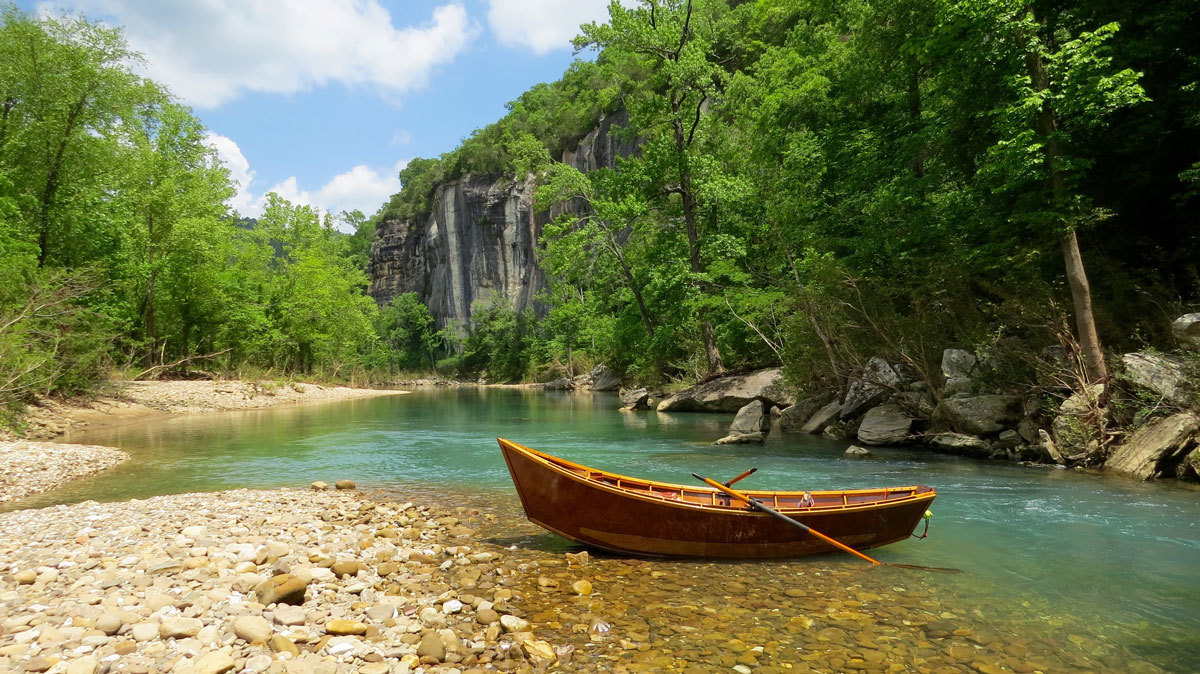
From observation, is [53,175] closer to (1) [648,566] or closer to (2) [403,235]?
(1) [648,566]

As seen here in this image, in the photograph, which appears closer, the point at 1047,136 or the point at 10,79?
the point at 1047,136

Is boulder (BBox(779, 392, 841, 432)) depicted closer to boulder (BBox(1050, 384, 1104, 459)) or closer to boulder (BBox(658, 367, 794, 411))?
boulder (BBox(658, 367, 794, 411))

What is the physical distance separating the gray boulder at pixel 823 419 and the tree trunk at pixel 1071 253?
6.00m

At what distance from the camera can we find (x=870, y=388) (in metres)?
15.3

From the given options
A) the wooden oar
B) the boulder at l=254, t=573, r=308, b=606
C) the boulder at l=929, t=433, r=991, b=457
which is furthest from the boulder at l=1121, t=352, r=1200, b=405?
the boulder at l=254, t=573, r=308, b=606

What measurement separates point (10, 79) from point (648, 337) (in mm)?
23732

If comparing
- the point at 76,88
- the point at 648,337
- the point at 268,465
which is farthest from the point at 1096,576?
the point at 76,88

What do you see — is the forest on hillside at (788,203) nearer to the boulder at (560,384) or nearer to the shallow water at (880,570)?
the shallow water at (880,570)

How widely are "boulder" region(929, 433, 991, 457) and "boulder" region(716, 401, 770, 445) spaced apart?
379cm

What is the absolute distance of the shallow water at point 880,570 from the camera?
166 inches

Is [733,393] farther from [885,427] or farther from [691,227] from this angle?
[885,427]

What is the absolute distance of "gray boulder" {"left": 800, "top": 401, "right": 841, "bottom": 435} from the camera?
618 inches

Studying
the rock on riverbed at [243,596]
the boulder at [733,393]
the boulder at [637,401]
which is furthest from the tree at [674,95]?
the rock on riverbed at [243,596]

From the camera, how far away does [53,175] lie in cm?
1886
